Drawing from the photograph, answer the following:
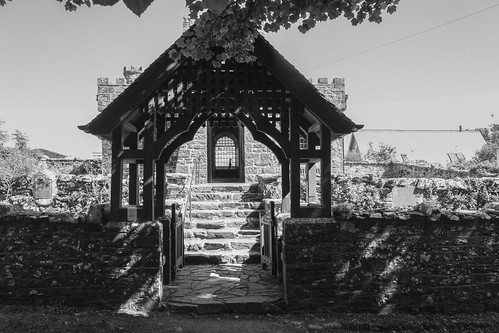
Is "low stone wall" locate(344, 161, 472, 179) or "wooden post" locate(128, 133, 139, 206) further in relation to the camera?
"low stone wall" locate(344, 161, 472, 179)

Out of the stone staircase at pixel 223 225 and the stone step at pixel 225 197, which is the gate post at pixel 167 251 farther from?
the stone step at pixel 225 197

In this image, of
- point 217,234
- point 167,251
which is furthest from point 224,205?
point 167,251

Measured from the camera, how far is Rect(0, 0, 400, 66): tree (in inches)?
194

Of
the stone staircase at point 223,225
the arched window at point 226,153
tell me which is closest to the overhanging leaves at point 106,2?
the stone staircase at point 223,225

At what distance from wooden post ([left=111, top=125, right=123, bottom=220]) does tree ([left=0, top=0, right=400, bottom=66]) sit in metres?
1.36

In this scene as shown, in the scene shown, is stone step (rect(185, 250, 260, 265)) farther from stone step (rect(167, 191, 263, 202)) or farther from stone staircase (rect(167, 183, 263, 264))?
stone step (rect(167, 191, 263, 202))

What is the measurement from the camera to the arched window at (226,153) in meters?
18.7

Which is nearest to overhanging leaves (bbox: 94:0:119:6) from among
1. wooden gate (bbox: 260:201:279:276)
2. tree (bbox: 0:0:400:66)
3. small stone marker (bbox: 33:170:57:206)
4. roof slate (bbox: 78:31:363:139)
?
tree (bbox: 0:0:400:66)

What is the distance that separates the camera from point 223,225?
33.5 feet

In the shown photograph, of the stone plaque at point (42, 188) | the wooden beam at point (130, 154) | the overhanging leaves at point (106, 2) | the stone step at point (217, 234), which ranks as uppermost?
the overhanging leaves at point (106, 2)

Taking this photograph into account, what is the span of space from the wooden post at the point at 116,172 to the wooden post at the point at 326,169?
2.86m

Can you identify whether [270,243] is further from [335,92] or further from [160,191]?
[335,92]

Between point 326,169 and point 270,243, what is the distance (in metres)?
2.33

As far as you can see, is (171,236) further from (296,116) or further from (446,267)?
(446,267)
